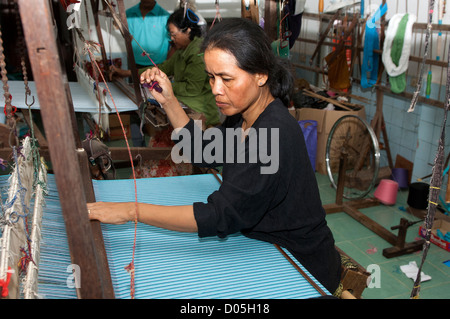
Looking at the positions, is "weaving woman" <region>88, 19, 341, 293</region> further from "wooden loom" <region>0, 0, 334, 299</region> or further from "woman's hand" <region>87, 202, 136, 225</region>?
"wooden loom" <region>0, 0, 334, 299</region>

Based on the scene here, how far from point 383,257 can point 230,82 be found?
2874mm

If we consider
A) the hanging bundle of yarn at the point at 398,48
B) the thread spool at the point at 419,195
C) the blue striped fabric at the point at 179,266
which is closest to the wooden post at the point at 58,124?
the blue striped fabric at the point at 179,266

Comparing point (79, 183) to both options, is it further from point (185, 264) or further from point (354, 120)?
point (354, 120)

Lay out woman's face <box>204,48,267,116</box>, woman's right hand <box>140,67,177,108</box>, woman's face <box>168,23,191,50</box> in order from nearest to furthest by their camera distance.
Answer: woman's face <box>204,48,267,116</box> → woman's right hand <box>140,67,177,108</box> → woman's face <box>168,23,191,50</box>

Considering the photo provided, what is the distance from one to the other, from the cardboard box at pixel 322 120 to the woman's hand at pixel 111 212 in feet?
15.0

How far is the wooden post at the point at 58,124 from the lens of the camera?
2.43 feet

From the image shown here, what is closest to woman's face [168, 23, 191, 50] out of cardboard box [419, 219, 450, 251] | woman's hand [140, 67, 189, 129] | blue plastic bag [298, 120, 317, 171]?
woman's hand [140, 67, 189, 129]

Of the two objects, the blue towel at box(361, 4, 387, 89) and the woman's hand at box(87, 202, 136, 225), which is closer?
the woman's hand at box(87, 202, 136, 225)

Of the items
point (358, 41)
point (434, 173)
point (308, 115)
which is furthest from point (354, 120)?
point (434, 173)

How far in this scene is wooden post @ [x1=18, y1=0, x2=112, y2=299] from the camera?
0.74 meters

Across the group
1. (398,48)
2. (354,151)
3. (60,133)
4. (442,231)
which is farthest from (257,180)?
(354,151)

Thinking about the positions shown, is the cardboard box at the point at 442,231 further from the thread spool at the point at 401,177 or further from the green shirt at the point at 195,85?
the green shirt at the point at 195,85

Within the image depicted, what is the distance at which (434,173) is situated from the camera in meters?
1.77

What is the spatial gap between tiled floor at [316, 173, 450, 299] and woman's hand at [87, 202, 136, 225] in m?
2.37
